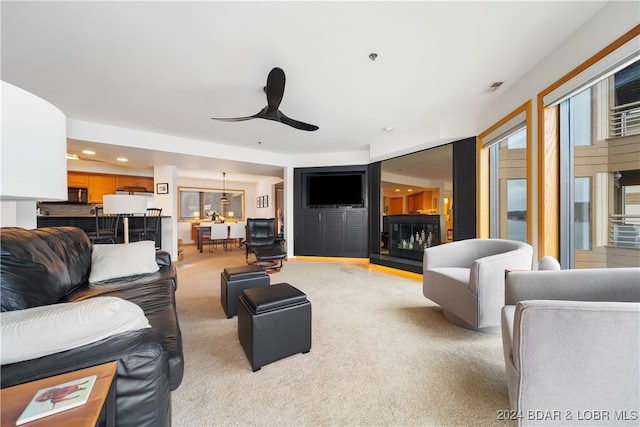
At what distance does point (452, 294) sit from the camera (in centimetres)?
203

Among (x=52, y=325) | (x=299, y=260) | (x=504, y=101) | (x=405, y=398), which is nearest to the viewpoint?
(x=52, y=325)

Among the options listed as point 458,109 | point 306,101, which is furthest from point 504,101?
point 306,101

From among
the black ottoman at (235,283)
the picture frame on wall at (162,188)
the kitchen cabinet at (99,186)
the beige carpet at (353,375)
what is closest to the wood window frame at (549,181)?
the beige carpet at (353,375)

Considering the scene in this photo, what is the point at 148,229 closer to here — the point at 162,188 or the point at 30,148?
the point at 162,188

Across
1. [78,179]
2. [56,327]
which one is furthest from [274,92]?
[78,179]

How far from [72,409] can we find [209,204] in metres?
8.37

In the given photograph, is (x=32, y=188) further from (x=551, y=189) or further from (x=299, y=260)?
(x=299, y=260)

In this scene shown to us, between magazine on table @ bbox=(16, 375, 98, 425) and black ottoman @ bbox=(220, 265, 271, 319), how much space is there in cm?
163

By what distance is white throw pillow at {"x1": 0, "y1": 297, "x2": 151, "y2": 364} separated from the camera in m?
0.71

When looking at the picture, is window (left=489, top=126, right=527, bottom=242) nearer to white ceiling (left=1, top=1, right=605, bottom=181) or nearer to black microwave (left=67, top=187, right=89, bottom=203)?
white ceiling (left=1, top=1, right=605, bottom=181)

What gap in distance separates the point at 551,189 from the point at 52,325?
3223mm

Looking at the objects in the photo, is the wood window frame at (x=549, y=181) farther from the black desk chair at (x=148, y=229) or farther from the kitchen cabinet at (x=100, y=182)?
the kitchen cabinet at (x=100, y=182)

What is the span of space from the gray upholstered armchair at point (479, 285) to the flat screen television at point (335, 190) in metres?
2.73

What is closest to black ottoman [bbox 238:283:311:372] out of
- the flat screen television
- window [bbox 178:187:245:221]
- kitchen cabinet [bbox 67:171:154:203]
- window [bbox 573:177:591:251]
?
window [bbox 573:177:591:251]
